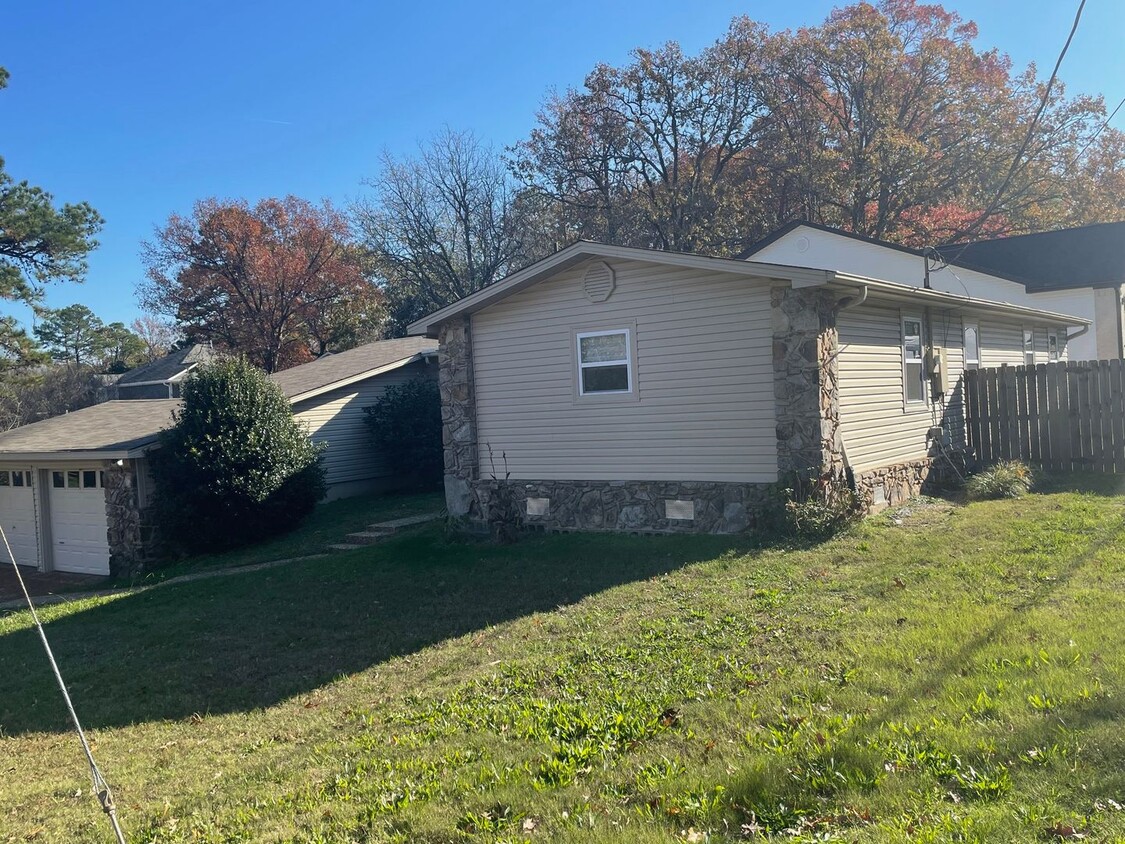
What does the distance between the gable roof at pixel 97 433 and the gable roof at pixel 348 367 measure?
2.69 metres

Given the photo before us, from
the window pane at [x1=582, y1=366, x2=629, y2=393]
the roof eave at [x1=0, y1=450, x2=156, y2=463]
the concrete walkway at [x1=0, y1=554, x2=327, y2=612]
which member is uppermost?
the window pane at [x1=582, y1=366, x2=629, y2=393]

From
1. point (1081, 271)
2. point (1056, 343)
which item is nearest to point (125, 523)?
point (1056, 343)

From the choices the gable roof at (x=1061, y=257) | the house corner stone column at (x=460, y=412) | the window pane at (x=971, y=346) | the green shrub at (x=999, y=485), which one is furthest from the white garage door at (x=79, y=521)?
the gable roof at (x=1061, y=257)

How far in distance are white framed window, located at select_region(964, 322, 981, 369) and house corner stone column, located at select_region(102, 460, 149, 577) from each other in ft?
49.2

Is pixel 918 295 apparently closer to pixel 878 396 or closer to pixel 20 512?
pixel 878 396

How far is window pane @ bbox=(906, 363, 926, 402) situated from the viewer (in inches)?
521

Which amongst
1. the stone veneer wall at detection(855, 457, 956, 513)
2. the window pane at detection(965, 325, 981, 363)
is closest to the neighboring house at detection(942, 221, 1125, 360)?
the window pane at detection(965, 325, 981, 363)

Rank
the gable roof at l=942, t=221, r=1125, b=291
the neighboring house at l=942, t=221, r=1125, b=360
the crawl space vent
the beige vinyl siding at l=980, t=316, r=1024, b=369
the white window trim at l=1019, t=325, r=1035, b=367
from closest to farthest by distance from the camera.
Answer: the crawl space vent → the beige vinyl siding at l=980, t=316, r=1024, b=369 → the white window trim at l=1019, t=325, r=1035, b=367 → the neighboring house at l=942, t=221, r=1125, b=360 → the gable roof at l=942, t=221, r=1125, b=291

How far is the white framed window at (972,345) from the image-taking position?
15320 millimetres

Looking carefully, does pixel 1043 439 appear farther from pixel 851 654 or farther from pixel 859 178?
pixel 859 178

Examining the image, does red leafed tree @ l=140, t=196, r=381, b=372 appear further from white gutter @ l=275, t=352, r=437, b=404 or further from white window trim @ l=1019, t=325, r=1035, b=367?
white window trim @ l=1019, t=325, r=1035, b=367

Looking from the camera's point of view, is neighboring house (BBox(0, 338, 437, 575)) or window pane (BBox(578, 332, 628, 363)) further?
neighboring house (BBox(0, 338, 437, 575))

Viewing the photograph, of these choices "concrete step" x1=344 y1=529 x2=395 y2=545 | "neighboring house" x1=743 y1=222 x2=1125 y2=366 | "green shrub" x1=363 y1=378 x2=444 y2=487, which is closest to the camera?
"concrete step" x1=344 y1=529 x2=395 y2=545

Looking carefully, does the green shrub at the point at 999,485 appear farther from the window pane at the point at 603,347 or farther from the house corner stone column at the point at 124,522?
the house corner stone column at the point at 124,522
